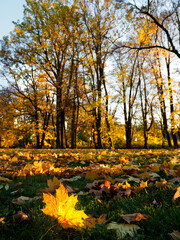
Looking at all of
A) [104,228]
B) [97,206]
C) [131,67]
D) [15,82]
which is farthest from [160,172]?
[15,82]

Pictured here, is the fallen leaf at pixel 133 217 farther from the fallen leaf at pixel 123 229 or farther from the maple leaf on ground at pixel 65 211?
the maple leaf on ground at pixel 65 211

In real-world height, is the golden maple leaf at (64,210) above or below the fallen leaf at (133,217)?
above

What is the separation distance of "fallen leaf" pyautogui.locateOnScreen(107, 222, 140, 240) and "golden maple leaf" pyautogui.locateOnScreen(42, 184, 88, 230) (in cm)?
17

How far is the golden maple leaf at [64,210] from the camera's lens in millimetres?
968

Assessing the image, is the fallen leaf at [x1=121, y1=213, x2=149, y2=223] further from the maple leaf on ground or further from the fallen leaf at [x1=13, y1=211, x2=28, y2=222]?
the fallen leaf at [x1=13, y1=211, x2=28, y2=222]

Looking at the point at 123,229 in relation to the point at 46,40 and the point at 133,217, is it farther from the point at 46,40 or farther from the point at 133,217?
the point at 46,40

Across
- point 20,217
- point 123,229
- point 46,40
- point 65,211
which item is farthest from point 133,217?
point 46,40

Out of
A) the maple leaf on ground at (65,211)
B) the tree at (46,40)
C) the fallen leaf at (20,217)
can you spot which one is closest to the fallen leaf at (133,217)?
the maple leaf on ground at (65,211)

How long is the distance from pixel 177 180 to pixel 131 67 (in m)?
17.5

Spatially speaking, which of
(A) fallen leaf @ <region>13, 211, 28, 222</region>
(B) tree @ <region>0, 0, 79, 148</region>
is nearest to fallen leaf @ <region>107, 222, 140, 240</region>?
(A) fallen leaf @ <region>13, 211, 28, 222</region>

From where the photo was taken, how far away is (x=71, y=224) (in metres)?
0.98

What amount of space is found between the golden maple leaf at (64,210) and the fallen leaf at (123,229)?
0.57 feet

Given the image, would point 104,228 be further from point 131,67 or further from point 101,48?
point 131,67

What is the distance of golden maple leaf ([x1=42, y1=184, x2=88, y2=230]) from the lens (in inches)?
38.1
